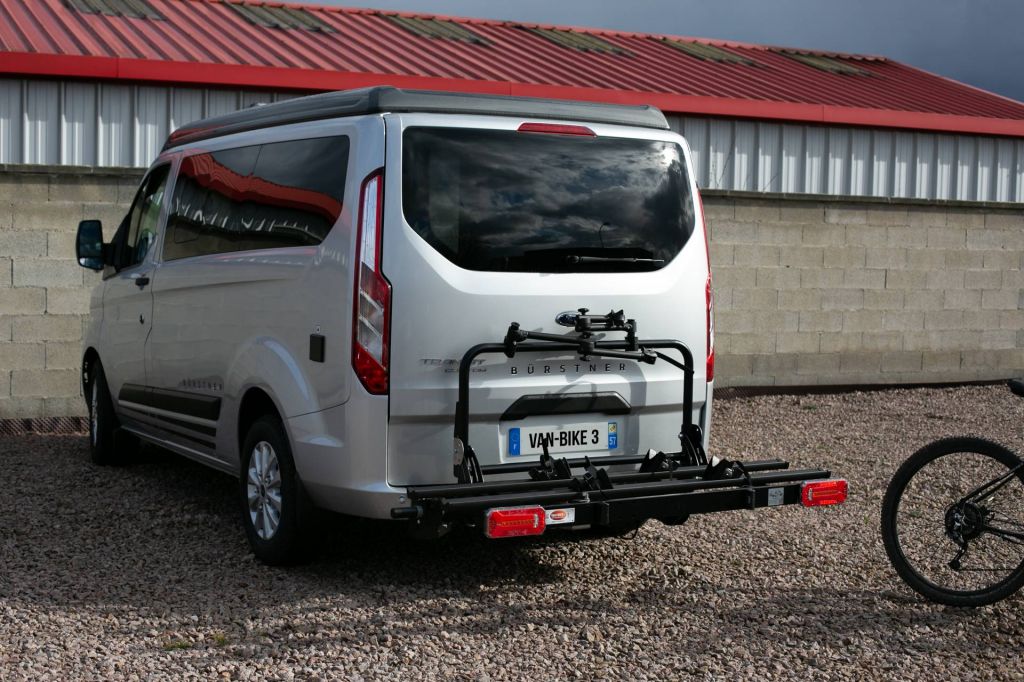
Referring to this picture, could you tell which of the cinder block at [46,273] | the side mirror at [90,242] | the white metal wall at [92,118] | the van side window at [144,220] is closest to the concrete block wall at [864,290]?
the white metal wall at [92,118]

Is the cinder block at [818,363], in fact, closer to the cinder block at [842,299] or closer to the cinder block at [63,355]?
the cinder block at [842,299]

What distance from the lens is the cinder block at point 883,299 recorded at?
12.8m

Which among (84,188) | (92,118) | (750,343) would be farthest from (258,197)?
(750,343)

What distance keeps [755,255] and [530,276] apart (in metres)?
7.31

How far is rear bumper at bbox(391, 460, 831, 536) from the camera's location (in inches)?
194

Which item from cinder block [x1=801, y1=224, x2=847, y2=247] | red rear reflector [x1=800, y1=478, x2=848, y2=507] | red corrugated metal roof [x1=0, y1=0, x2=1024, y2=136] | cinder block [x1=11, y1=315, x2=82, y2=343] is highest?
red corrugated metal roof [x1=0, y1=0, x2=1024, y2=136]

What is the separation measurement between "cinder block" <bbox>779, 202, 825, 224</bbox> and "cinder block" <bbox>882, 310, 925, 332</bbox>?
1285 millimetres

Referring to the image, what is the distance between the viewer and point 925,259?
13031mm

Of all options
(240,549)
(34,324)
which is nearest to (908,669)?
(240,549)

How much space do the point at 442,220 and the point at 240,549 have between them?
2.07 m

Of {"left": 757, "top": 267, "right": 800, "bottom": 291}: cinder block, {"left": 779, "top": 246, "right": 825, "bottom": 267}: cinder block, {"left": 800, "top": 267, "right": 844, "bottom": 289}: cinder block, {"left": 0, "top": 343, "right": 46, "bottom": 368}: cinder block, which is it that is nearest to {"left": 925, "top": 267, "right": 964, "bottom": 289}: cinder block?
{"left": 800, "top": 267, "right": 844, "bottom": 289}: cinder block

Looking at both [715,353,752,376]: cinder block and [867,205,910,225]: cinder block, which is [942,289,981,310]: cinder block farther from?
[715,353,752,376]: cinder block

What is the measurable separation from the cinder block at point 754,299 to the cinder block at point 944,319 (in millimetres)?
1898

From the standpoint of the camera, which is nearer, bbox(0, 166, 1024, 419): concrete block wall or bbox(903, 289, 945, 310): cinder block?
bbox(0, 166, 1024, 419): concrete block wall
